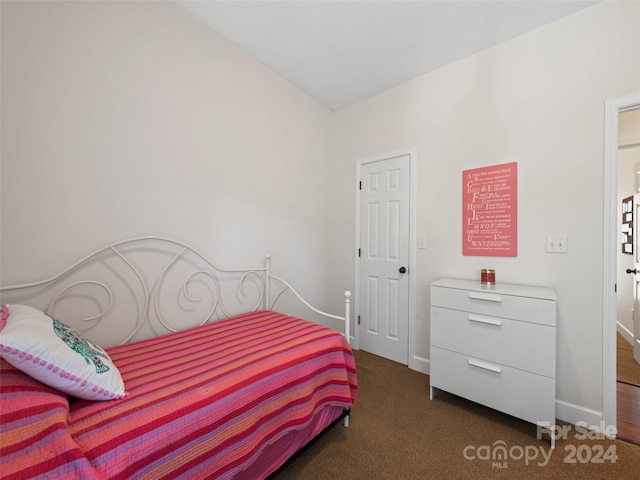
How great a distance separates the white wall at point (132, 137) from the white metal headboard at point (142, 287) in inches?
2.8

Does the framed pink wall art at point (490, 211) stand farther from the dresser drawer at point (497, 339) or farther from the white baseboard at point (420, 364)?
the white baseboard at point (420, 364)

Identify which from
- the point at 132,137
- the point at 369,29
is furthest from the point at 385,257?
the point at 132,137

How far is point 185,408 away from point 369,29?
2.44m

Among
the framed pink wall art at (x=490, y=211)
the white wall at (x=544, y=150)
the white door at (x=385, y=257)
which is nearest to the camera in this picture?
the white wall at (x=544, y=150)

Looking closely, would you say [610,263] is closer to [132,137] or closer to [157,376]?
[157,376]

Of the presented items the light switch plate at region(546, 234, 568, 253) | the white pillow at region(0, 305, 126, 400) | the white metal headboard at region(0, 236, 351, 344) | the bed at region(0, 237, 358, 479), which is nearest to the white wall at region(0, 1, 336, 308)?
the white metal headboard at region(0, 236, 351, 344)

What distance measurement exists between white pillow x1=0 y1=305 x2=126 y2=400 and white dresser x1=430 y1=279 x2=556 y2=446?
1.85m

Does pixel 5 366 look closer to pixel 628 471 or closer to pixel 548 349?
pixel 548 349

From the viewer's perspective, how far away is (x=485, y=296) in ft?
5.53

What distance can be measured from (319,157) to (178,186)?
1581 millimetres

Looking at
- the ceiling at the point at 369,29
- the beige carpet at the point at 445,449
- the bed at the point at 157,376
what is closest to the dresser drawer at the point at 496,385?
the beige carpet at the point at 445,449

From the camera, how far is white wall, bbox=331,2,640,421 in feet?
5.30

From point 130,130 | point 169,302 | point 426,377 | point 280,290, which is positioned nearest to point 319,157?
point 280,290

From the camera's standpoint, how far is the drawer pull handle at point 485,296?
1.64 m
